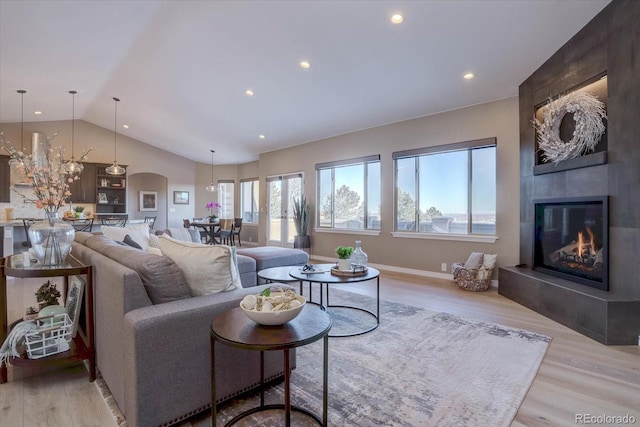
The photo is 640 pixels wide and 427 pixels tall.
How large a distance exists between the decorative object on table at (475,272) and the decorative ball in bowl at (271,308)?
3.63 metres

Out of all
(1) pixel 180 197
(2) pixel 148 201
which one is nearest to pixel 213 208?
(1) pixel 180 197

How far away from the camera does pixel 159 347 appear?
5.03 feet

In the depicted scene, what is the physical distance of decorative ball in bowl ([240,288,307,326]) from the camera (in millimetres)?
1413

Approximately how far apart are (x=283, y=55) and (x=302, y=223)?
3.84 m

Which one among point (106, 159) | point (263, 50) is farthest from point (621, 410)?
point (106, 159)

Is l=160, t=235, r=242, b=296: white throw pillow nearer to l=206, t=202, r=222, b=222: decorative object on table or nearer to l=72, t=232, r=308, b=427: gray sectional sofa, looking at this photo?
l=72, t=232, r=308, b=427: gray sectional sofa

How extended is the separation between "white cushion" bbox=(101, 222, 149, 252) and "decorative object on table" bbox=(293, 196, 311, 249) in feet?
11.0

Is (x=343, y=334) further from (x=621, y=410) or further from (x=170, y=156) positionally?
(x=170, y=156)

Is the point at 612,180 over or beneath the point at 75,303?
over

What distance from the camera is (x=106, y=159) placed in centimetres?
864

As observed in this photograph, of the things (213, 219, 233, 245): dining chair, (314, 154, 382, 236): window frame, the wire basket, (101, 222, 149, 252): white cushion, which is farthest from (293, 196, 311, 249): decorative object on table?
the wire basket

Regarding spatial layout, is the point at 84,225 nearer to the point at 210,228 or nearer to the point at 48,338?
the point at 210,228

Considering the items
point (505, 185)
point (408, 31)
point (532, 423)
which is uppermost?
point (408, 31)

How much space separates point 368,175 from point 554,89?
321cm
